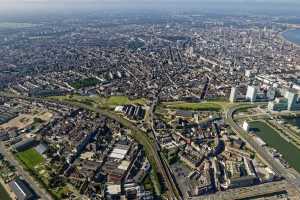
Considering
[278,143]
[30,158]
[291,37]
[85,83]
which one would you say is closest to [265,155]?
[278,143]

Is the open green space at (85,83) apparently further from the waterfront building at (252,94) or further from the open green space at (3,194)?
the open green space at (3,194)

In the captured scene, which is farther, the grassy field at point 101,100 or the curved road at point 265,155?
the grassy field at point 101,100

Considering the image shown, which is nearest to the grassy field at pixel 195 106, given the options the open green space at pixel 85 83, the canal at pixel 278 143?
the canal at pixel 278 143

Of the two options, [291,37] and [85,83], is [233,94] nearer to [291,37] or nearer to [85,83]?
[85,83]

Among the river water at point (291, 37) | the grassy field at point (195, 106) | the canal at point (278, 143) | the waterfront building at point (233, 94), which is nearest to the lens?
the canal at point (278, 143)

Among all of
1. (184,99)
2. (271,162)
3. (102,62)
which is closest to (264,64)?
(184,99)

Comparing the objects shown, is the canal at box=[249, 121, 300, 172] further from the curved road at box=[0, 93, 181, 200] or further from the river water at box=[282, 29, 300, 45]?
the river water at box=[282, 29, 300, 45]
